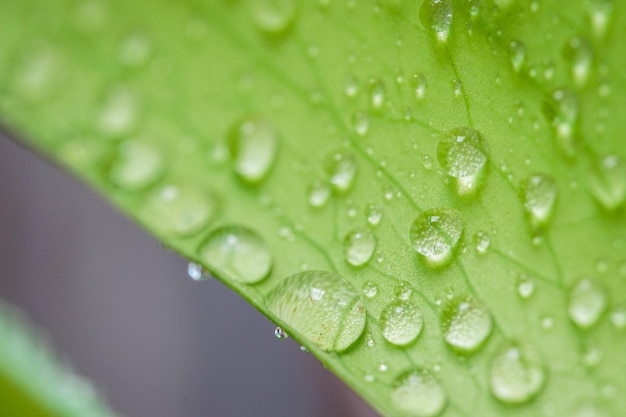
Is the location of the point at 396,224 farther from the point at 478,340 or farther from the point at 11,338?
the point at 11,338

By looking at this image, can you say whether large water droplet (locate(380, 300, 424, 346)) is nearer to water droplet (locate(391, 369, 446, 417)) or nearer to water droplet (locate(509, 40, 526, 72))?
water droplet (locate(391, 369, 446, 417))

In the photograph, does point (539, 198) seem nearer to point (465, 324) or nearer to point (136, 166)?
point (465, 324)

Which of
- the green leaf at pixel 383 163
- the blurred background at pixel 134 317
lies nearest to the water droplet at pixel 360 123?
the green leaf at pixel 383 163

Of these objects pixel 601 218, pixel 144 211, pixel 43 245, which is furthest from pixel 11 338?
pixel 43 245

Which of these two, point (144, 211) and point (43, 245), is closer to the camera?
point (144, 211)

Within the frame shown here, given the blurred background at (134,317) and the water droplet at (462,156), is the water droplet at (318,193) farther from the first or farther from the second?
the blurred background at (134,317)

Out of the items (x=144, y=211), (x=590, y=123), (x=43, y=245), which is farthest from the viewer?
(x=43, y=245)
